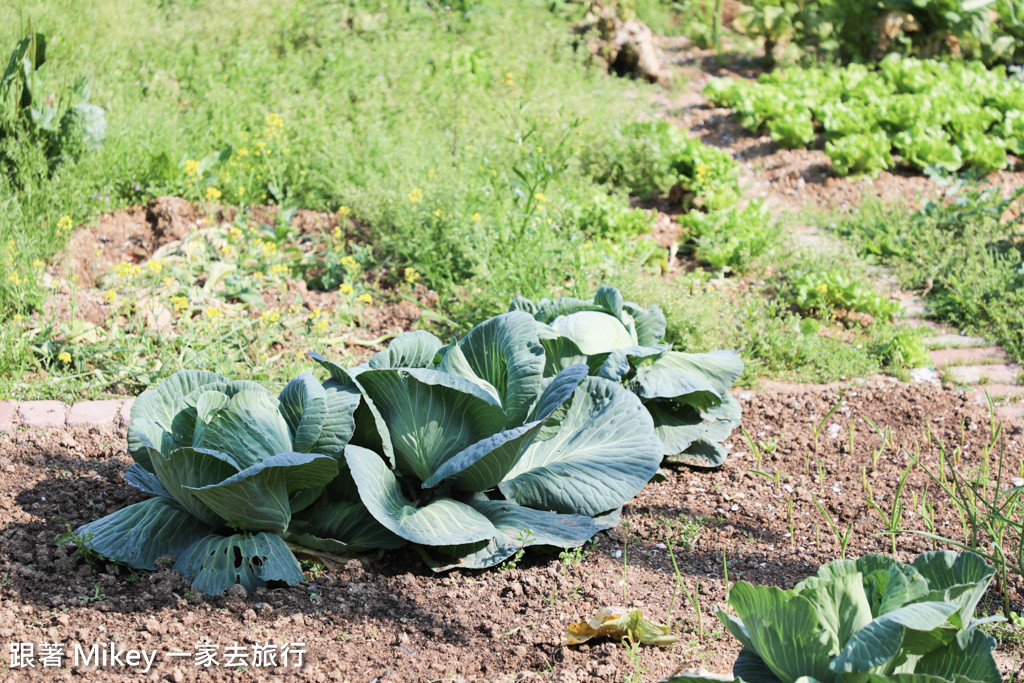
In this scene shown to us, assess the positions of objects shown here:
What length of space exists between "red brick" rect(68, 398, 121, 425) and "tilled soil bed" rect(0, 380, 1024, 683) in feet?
0.28

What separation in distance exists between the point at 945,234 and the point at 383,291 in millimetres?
3459

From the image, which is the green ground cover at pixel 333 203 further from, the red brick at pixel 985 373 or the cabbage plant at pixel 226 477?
the cabbage plant at pixel 226 477

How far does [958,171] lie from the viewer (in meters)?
6.36

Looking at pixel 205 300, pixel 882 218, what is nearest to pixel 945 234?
pixel 882 218

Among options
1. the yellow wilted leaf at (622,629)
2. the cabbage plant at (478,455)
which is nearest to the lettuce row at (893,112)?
the cabbage plant at (478,455)

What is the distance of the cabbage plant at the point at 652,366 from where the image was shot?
124 inches

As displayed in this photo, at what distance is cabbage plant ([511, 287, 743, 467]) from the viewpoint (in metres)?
3.14

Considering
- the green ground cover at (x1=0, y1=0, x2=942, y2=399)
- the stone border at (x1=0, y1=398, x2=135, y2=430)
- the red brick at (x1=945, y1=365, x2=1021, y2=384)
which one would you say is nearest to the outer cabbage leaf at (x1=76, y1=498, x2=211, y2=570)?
the stone border at (x1=0, y1=398, x2=135, y2=430)

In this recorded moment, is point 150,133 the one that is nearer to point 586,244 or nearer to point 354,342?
point 354,342

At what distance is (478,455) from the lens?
2.45m

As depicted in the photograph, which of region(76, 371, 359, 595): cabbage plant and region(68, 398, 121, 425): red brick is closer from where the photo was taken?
region(76, 371, 359, 595): cabbage plant

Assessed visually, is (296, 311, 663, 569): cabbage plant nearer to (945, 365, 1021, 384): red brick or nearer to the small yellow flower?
the small yellow flower

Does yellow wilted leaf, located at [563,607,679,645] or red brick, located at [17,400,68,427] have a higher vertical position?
yellow wilted leaf, located at [563,607,679,645]

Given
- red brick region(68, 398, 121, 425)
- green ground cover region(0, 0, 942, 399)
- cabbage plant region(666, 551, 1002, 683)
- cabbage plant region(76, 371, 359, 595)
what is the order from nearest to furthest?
cabbage plant region(666, 551, 1002, 683) → cabbage plant region(76, 371, 359, 595) → red brick region(68, 398, 121, 425) → green ground cover region(0, 0, 942, 399)
